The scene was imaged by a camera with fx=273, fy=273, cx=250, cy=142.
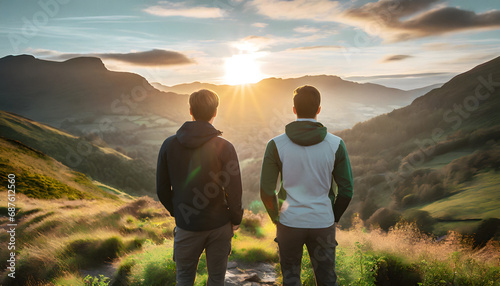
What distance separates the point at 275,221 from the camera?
2.99 m

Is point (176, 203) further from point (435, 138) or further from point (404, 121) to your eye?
point (404, 121)

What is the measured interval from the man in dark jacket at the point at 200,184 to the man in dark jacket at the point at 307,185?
1.41 feet

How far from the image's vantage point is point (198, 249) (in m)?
2.94

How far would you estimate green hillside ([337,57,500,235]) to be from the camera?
2944 cm

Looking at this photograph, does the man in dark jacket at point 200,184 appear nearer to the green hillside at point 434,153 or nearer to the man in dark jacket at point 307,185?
the man in dark jacket at point 307,185

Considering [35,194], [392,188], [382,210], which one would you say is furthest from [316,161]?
[392,188]

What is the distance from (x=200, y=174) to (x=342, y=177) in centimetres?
147

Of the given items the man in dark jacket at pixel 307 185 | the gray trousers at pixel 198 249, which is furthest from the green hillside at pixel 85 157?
the man in dark jacket at pixel 307 185

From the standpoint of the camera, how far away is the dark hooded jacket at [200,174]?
2.78 meters

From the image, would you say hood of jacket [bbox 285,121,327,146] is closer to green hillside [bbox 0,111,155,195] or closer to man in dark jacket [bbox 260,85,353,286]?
man in dark jacket [bbox 260,85,353,286]

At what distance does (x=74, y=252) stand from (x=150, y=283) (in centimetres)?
252

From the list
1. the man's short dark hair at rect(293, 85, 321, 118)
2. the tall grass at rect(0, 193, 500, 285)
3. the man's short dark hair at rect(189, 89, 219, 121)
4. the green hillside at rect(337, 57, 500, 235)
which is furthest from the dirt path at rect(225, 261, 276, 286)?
the green hillside at rect(337, 57, 500, 235)

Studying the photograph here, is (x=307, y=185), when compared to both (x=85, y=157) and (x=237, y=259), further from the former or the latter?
(x=85, y=157)

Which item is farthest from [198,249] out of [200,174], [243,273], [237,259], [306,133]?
[237,259]
